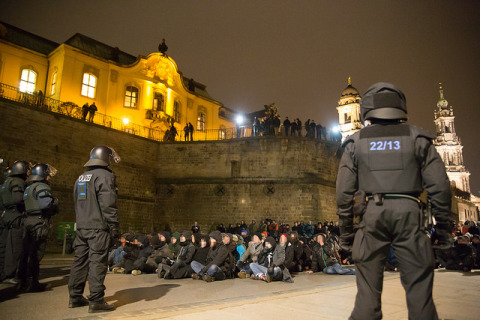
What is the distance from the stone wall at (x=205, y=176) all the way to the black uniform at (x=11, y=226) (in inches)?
617

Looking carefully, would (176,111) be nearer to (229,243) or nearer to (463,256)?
(229,243)

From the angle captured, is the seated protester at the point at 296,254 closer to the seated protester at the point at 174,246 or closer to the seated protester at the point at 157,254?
the seated protester at the point at 174,246

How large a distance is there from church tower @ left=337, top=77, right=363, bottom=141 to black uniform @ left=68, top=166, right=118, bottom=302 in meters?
55.9

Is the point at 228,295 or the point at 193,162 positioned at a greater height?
the point at 193,162

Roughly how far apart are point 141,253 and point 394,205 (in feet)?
28.8

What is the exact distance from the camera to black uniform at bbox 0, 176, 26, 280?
6070 millimetres

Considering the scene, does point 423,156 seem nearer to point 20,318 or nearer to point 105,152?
point 105,152

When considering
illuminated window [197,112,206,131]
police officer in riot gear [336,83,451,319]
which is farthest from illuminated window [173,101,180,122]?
police officer in riot gear [336,83,451,319]

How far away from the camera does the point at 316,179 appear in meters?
24.0

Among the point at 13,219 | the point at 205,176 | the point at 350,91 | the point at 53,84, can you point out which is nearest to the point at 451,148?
the point at 350,91

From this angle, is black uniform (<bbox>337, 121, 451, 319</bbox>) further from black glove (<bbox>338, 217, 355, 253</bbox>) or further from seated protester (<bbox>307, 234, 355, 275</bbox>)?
seated protester (<bbox>307, 234, 355, 275</bbox>)

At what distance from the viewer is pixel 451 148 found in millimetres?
84312

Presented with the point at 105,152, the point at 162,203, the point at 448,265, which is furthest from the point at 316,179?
the point at 105,152

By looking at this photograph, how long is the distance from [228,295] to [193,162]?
20866mm
